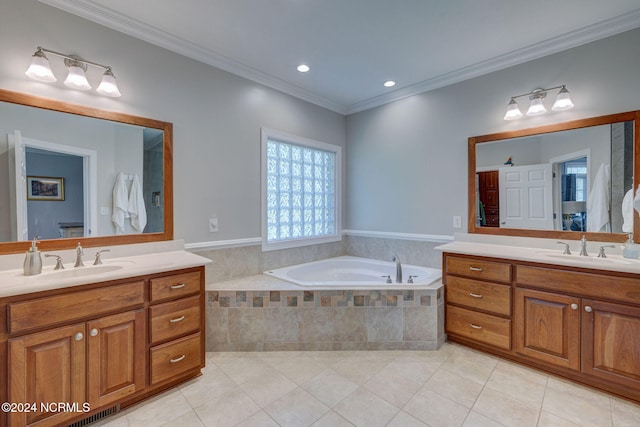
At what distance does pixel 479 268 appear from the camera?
2.41 metres

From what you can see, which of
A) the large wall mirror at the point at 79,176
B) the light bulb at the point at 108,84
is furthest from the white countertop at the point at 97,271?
the light bulb at the point at 108,84

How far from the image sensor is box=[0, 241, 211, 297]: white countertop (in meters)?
1.43

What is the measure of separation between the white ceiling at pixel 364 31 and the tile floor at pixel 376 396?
2.61 meters

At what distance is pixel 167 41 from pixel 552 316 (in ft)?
11.9

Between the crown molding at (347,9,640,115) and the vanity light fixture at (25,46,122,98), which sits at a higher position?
the crown molding at (347,9,640,115)

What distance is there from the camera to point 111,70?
2094 millimetres

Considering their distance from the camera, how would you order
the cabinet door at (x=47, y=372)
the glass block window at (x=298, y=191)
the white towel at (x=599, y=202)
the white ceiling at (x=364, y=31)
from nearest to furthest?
the cabinet door at (x=47, y=372), the white ceiling at (x=364, y=31), the white towel at (x=599, y=202), the glass block window at (x=298, y=191)

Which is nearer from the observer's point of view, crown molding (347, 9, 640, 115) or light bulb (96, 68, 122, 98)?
light bulb (96, 68, 122, 98)

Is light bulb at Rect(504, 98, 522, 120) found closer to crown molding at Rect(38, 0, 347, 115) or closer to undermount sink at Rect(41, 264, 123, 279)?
crown molding at Rect(38, 0, 347, 115)

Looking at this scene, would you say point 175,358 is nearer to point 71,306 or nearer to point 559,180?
point 71,306

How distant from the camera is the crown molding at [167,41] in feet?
6.37

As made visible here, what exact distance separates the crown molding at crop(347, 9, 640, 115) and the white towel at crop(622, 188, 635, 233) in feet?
4.03

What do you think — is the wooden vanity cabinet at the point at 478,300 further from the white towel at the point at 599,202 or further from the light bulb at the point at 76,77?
the light bulb at the point at 76,77

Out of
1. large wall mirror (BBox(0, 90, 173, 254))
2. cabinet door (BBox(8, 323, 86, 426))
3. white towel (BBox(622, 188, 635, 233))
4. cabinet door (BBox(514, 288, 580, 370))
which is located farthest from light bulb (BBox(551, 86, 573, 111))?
cabinet door (BBox(8, 323, 86, 426))
